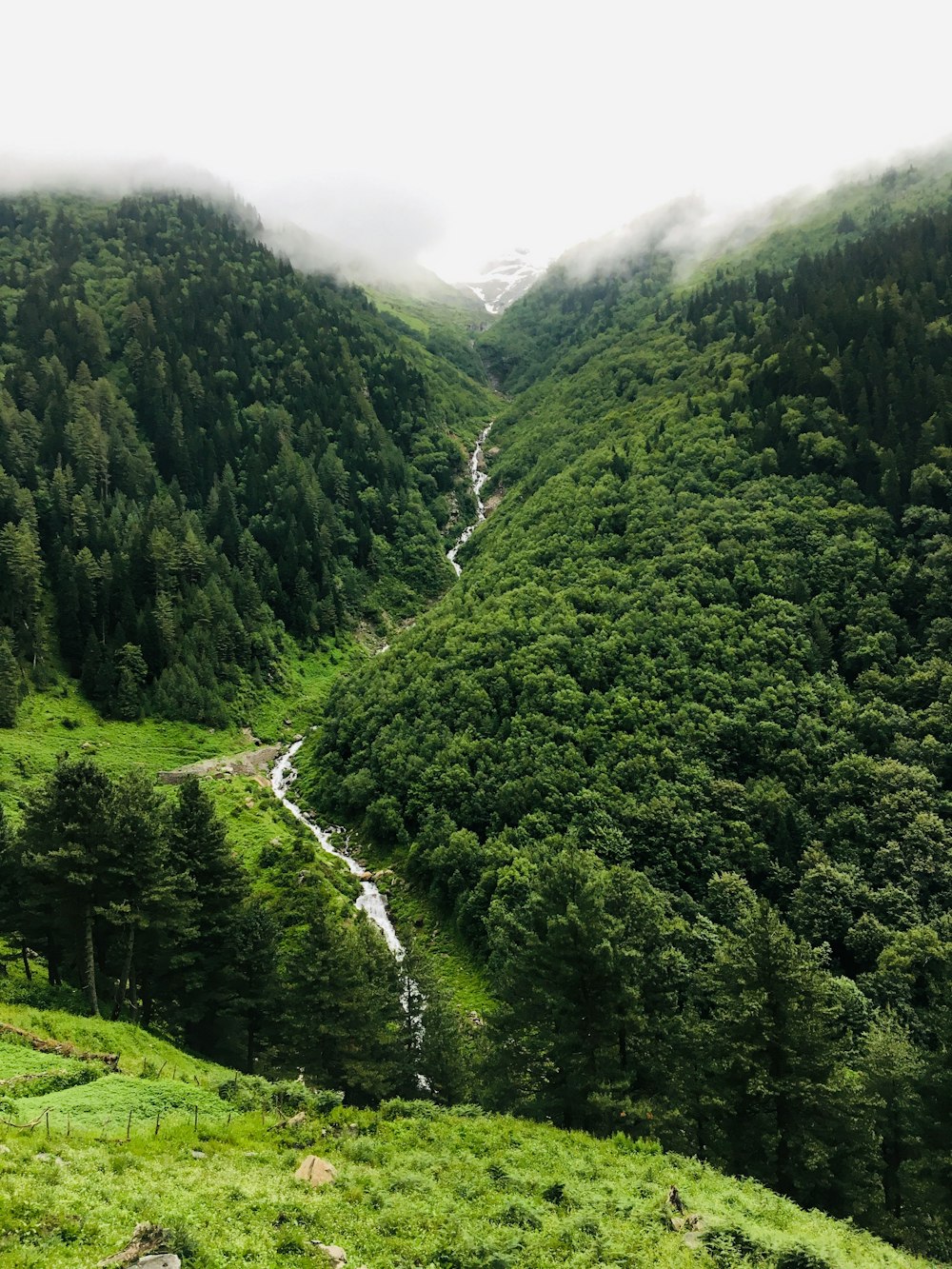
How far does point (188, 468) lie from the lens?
14300cm

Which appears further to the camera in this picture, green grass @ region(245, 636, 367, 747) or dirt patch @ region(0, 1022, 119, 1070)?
green grass @ region(245, 636, 367, 747)

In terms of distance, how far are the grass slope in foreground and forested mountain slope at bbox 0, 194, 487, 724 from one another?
69.5 m

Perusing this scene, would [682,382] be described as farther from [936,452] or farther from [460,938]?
[460,938]

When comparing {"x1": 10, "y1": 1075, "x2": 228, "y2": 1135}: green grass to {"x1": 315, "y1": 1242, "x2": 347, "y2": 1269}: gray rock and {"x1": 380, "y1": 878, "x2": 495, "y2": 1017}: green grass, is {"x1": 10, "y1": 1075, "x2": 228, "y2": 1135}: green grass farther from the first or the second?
{"x1": 380, "y1": 878, "x2": 495, "y2": 1017}: green grass

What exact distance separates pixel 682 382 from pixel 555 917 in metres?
117

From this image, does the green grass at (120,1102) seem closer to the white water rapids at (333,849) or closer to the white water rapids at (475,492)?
the white water rapids at (333,849)

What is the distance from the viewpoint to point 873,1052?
132ft

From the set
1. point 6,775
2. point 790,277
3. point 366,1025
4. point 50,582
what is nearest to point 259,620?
point 50,582

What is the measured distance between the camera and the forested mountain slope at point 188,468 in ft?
321

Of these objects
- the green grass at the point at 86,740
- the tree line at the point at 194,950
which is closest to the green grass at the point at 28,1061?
the tree line at the point at 194,950

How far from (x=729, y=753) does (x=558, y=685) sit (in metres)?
20.2

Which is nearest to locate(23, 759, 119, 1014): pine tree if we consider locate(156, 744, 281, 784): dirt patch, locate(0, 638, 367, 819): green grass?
locate(0, 638, 367, 819): green grass

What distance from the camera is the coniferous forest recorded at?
38.2m

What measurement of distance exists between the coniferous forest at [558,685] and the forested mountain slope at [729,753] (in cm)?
37
